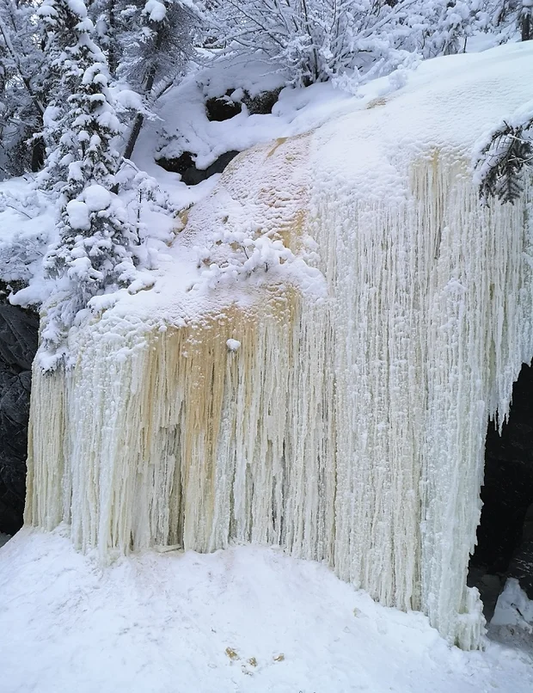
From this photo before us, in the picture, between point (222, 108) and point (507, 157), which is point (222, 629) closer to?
point (507, 157)

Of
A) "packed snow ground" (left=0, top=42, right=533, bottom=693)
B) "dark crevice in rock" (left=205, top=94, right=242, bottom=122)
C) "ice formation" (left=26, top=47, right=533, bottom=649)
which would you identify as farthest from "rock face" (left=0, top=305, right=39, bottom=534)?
"dark crevice in rock" (left=205, top=94, right=242, bottom=122)

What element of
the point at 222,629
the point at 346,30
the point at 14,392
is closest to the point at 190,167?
the point at 346,30

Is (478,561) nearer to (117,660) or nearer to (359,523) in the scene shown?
(359,523)

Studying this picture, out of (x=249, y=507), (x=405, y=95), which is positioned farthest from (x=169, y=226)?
(x=249, y=507)

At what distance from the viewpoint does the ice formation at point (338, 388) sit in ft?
12.0

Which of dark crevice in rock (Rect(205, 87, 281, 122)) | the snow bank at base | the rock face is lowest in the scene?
the snow bank at base

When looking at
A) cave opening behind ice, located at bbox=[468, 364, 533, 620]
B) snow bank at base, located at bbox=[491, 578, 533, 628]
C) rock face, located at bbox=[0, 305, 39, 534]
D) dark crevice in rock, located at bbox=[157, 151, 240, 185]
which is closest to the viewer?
snow bank at base, located at bbox=[491, 578, 533, 628]

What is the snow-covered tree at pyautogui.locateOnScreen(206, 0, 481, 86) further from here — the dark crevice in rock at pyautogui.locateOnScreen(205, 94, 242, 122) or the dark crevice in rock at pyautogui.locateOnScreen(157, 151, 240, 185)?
the dark crevice in rock at pyautogui.locateOnScreen(157, 151, 240, 185)

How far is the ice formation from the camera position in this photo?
3660 millimetres

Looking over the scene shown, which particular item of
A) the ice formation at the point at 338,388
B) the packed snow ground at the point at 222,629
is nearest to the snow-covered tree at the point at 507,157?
the ice formation at the point at 338,388

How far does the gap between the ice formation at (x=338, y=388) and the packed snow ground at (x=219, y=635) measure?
0.19m

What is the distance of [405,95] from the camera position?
181 inches

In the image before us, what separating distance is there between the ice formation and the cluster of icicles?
0.01 metres

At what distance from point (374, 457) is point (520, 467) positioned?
2.87 meters
